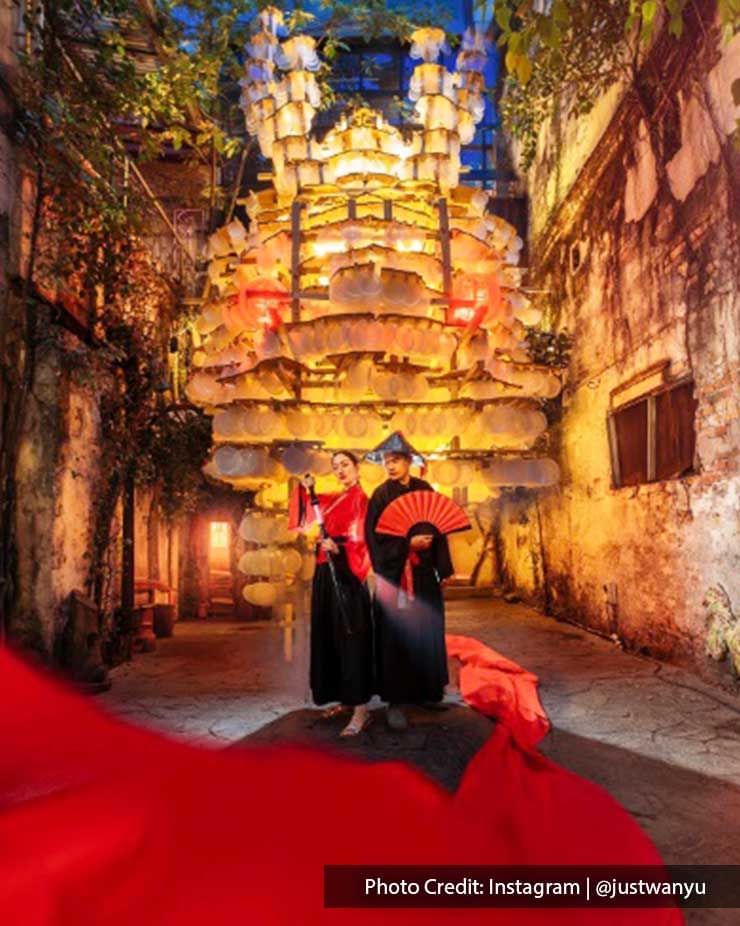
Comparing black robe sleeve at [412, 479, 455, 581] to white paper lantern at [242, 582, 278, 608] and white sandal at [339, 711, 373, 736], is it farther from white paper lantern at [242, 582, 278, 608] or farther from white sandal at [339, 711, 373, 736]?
white paper lantern at [242, 582, 278, 608]

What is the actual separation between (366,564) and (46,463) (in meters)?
4.12

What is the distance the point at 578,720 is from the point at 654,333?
4813 mm

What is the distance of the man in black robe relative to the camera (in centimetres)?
557

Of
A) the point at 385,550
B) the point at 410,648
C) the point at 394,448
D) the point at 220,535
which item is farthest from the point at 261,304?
the point at 220,535

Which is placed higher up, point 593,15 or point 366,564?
point 593,15

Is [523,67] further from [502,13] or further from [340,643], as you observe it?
[340,643]

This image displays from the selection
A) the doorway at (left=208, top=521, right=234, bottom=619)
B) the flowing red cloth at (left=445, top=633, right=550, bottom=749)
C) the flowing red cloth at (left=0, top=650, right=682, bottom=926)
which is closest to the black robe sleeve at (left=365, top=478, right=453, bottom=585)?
the flowing red cloth at (left=445, top=633, right=550, bottom=749)

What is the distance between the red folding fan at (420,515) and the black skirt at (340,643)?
543 mm

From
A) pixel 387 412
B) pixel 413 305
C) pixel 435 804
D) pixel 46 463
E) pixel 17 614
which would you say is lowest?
pixel 435 804

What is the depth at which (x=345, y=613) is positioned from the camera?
18.3 feet

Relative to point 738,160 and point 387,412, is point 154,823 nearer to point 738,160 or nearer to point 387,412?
point 387,412

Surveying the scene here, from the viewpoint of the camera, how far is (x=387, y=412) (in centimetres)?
827

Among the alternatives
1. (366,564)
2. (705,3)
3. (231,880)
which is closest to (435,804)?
(231,880)
